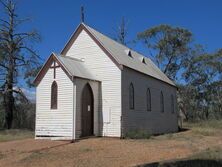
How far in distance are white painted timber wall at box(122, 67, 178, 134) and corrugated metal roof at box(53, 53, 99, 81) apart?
2.55 meters

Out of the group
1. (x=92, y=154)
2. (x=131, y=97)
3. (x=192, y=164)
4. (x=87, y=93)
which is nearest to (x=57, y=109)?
(x=87, y=93)

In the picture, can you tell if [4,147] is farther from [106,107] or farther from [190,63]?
[190,63]

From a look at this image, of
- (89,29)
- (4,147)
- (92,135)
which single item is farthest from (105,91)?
(4,147)

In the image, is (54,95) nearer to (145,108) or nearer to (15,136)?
(15,136)

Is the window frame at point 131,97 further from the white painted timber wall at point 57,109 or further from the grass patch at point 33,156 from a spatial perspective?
the grass patch at point 33,156

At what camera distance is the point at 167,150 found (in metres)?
18.0

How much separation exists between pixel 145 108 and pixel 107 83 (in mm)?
5372

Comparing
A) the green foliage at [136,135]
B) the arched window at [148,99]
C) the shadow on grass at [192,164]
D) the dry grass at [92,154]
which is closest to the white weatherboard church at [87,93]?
the green foliage at [136,135]

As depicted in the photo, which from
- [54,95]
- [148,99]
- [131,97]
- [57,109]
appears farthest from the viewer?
[148,99]

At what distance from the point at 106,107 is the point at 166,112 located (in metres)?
11.9

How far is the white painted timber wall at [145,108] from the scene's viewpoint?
25.4m

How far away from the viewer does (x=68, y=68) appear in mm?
23188

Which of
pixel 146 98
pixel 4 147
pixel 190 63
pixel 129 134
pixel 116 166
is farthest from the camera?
pixel 190 63

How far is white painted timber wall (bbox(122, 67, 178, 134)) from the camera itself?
25.4m
